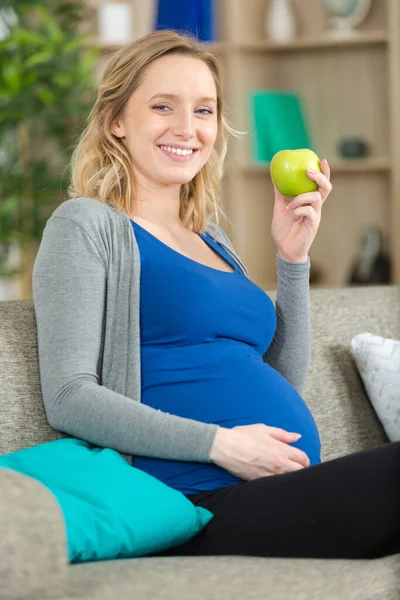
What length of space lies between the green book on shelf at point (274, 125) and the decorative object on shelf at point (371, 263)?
18.2 inches

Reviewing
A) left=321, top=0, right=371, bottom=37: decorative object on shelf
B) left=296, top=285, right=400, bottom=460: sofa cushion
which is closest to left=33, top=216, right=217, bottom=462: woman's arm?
left=296, top=285, right=400, bottom=460: sofa cushion

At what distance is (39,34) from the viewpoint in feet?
11.9

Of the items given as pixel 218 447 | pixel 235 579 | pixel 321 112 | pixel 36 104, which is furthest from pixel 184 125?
pixel 321 112

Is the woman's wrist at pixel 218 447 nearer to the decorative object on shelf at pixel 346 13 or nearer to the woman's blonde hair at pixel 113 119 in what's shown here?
the woman's blonde hair at pixel 113 119

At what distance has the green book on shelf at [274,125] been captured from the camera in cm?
389

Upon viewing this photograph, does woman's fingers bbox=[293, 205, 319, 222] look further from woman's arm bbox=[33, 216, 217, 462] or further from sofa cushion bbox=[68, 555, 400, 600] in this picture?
sofa cushion bbox=[68, 555, 400, 600]

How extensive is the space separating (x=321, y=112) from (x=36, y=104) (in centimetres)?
122

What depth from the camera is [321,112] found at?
4.09m

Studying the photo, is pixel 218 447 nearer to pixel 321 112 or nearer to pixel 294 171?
pixel 294 171

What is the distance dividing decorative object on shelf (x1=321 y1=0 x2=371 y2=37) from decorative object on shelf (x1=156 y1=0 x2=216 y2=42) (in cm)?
46

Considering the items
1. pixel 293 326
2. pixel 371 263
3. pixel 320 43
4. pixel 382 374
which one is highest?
pixel 320 43

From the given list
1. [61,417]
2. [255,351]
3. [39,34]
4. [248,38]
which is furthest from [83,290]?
[248,38]

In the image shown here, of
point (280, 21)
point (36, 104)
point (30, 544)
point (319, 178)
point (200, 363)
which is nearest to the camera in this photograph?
point (30, 544)

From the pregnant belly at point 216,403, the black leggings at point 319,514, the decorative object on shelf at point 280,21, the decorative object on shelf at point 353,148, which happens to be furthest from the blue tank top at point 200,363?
the decorative object on shelf at point 280,21
